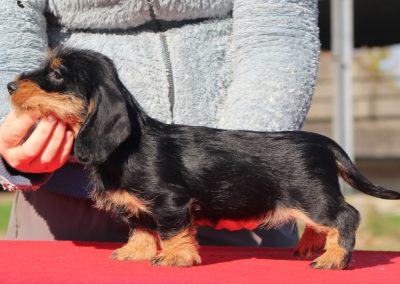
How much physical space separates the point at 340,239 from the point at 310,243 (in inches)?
7.9

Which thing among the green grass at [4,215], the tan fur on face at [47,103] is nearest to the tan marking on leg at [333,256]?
the tan fur on face at [47,103]

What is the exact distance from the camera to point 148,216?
2.20m

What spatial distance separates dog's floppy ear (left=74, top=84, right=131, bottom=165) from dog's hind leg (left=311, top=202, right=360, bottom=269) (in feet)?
1.82

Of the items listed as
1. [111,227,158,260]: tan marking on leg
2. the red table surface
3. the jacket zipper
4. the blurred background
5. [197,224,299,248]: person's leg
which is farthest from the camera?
the blurred background

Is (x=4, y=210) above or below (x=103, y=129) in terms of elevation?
below

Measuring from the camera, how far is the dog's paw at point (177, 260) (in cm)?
203

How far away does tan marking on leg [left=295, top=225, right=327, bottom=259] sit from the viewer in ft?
7.39

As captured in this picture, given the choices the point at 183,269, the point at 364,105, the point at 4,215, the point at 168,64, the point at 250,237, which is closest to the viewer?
the point at 183,269

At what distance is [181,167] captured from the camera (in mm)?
2113

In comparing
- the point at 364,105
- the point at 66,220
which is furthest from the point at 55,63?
the point at 364,105

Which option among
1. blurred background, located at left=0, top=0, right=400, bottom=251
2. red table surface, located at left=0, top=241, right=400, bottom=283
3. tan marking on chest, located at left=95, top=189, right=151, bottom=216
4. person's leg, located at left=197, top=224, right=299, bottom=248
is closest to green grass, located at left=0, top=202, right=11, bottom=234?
blurred background, located at left=0, top=0, right=400, bottom=251

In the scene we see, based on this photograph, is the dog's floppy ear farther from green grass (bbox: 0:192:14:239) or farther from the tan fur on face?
green grass (bbox: 0:192:14:239)

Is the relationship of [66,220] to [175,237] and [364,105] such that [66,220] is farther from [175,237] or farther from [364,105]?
[364,105]

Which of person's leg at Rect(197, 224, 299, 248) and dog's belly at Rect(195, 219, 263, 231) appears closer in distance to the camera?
dog's belly at Rect(195, 219, 263, 231)
